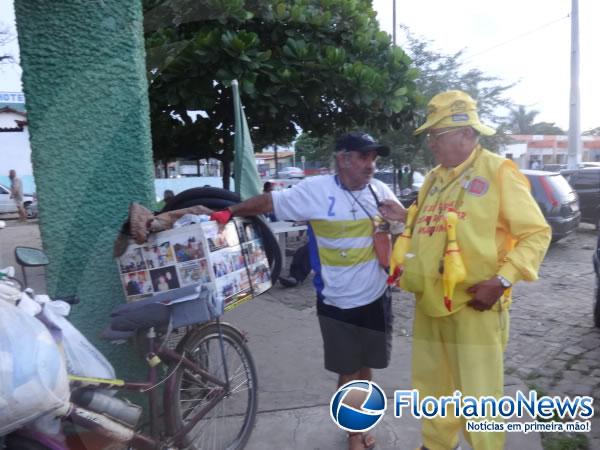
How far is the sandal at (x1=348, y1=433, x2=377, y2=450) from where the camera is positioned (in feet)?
9.71

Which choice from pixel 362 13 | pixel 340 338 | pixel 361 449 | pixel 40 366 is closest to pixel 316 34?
pixel 362 13

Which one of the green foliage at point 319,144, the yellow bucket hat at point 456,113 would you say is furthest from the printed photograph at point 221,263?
the green foliage at point 319,144

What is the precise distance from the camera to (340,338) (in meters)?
2.95

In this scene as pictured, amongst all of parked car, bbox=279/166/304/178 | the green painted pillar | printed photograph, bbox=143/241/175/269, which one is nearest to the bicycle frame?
printed photograph, bbox=143/241/175/269

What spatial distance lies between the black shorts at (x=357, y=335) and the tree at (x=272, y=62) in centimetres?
247

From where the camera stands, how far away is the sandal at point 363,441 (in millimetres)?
2961

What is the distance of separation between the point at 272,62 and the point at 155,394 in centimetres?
353

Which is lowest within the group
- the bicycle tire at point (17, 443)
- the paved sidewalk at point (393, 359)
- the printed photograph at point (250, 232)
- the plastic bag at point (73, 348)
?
the paved sidewalk at point (393, 359)

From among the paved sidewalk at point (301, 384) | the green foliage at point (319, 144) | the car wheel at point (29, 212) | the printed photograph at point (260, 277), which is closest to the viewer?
the printed photograph at point (260, 277)

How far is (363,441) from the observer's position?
304 centimetres

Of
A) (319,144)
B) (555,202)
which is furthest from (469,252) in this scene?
(555,202)

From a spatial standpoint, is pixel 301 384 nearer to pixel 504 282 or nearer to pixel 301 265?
pixel 301 265

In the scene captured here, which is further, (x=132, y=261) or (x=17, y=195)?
(x=17, y=195)

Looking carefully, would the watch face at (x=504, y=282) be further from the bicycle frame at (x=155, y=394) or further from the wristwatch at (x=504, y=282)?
the bicycle frame at (x=155, y=394)
